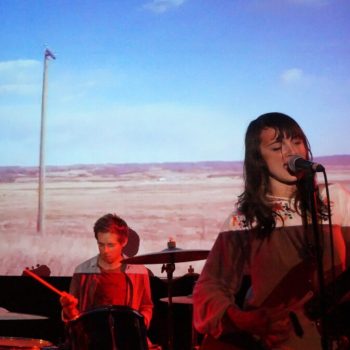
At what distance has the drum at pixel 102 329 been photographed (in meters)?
2.64

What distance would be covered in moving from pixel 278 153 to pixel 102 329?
1103 mm

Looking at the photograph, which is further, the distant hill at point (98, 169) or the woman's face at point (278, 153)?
the distant hill at point (98, 169)

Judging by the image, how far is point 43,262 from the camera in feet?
12.6

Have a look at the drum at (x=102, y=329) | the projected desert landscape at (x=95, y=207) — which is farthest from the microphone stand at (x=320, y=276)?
the projected desert landscape at (x=95, y=207)

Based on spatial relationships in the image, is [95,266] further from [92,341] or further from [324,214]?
[324,214]

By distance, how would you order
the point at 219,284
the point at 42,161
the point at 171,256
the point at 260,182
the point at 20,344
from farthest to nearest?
1. the point at 42,161
2. the point at 171,256
3. the point at 20,344
4. the point at 260,182
5. the point at 219,284

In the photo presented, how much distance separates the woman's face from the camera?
7.30ft

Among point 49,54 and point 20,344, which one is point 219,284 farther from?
point 49,54

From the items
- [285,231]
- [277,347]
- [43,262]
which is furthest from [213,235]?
[277,347]

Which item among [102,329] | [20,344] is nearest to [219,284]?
[102,329]

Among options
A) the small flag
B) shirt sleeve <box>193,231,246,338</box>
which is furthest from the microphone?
the small flag

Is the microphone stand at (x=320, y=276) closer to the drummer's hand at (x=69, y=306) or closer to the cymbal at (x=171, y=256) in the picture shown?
the cymbal at (x=171, y=256)

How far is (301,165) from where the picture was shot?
1.72 metres

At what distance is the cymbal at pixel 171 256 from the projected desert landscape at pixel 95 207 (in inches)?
13.5
